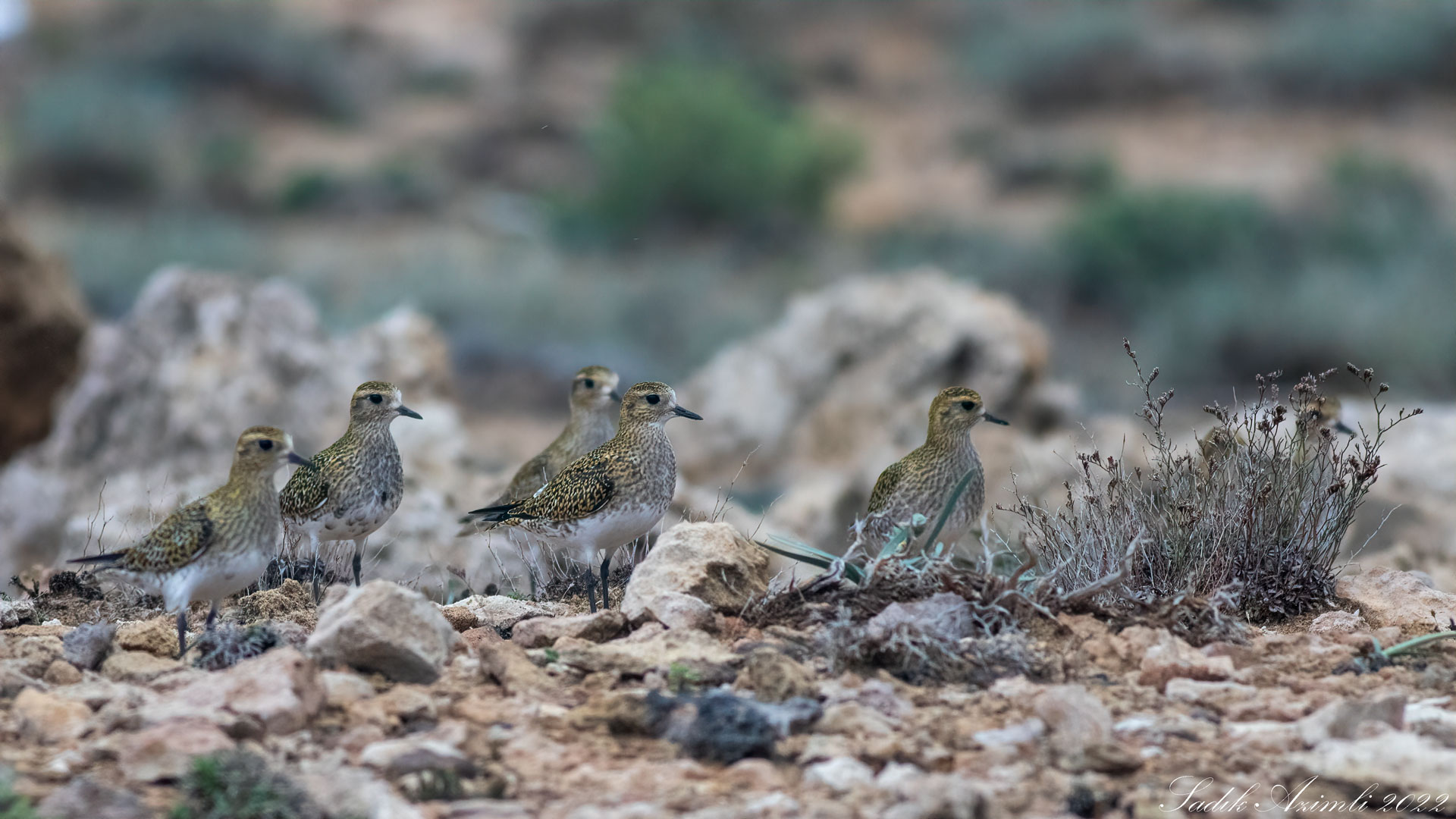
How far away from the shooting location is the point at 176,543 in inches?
216

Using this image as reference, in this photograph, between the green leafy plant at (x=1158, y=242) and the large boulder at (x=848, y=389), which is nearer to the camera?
the large boulder at (x=848, y=389)

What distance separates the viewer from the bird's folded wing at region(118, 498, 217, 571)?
17.9ft

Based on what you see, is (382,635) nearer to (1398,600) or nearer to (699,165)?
(1398,600)

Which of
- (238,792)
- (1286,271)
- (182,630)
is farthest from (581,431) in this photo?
(1286,271)

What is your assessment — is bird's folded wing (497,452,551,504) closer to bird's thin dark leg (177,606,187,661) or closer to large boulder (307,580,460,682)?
bird's thin dark leg (177,606,187,661)

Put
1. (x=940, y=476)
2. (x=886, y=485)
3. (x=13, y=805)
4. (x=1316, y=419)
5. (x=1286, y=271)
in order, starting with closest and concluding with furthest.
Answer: (x=13, y=805) < (x=1316, y=419) < (x=940, y=476) < (x=886, y=485) < (x=1286, y=271)

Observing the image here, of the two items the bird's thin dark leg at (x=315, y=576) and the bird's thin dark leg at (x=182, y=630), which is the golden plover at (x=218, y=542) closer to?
the bird's thin dark leg at (x=182, y=630)

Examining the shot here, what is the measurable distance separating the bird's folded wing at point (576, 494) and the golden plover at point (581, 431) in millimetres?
1709

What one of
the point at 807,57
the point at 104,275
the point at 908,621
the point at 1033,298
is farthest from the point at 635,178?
the point at 908,621

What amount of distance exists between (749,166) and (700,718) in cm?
3363

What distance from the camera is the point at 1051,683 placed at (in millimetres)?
5113

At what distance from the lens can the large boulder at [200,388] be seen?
38.6 ft

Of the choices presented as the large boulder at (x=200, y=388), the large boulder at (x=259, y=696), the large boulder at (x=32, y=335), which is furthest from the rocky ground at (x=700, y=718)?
the large boulder at (x=32, y=335)

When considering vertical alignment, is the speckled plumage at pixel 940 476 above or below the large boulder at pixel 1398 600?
above
